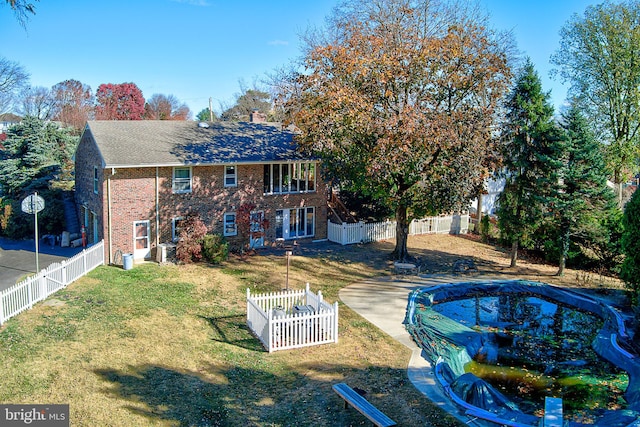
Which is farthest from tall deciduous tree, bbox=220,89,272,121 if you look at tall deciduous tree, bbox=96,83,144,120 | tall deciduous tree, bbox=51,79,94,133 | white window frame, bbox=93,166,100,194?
white window frame, bbox=93,166,100,194

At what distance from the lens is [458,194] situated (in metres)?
22.6

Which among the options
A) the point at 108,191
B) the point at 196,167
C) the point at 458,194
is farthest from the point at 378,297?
the point at 108,191

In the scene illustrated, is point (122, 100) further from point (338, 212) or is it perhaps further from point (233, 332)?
point (233, 332)

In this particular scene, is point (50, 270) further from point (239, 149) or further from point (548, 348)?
point (548, 348)

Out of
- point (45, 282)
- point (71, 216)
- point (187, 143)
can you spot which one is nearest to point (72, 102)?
point (71, 216)

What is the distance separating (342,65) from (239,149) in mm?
7762

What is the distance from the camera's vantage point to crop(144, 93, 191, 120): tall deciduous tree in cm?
7663

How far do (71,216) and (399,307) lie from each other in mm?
19550

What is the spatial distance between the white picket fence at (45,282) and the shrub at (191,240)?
3.36 meters

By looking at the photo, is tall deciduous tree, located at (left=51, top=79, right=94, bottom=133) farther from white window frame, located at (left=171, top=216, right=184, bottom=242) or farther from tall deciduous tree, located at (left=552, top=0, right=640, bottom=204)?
tall deciduous tree, located at (left=552, top=0, right=640, bottom=204)

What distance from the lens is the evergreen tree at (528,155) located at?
894 inches

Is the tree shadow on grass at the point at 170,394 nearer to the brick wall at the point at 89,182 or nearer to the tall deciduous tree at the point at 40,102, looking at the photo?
the brick wall at the point at 89,182

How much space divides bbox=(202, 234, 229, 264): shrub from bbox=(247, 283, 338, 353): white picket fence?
8276mm

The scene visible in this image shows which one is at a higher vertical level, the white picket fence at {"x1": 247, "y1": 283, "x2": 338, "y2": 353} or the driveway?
the driveway
